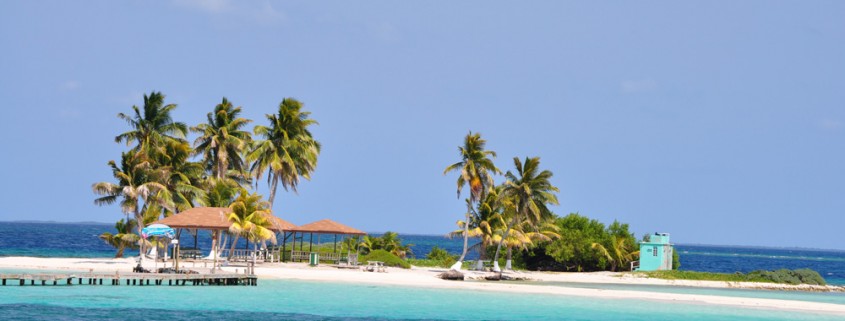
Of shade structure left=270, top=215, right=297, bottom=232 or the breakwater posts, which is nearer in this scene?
the breakwater posts

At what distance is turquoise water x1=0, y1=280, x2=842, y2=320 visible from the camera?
1292 inches

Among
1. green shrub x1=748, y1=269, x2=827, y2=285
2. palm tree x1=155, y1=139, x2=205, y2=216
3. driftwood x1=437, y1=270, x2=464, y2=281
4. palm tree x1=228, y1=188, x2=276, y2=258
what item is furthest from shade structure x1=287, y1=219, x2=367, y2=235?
green shrub x1=748, y1=269, x2=827, y2=285

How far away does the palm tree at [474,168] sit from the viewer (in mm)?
59844

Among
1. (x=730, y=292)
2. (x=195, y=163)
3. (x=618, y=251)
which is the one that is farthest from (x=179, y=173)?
(x=730, y=292)

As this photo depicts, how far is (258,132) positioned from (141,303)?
25647 mm

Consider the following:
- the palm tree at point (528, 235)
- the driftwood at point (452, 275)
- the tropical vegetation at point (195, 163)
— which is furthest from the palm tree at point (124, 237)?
the palm tree at point (528, 235)

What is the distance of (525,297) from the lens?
4391cm

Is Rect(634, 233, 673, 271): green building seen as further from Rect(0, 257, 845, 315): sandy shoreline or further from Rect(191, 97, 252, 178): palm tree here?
Rect(191, 97, 252, 178): palm tree

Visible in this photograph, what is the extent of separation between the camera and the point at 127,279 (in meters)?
42.5

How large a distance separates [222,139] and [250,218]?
522 inches

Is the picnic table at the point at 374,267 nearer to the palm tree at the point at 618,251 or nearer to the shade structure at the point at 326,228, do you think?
the shade structure at the point at 326,228

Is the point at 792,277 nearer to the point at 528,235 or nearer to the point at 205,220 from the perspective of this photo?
the point at 528,235

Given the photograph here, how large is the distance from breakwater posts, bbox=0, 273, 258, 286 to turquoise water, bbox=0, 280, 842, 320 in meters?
0.54

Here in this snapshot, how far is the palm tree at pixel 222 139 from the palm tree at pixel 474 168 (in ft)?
46.9
